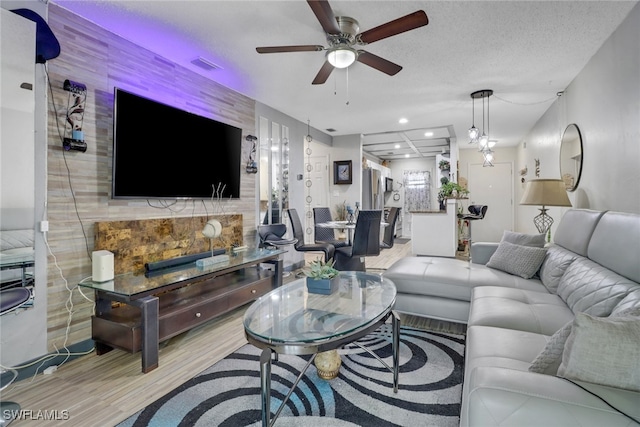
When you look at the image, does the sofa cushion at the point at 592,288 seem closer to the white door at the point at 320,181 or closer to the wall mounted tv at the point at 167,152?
the wall mounted tv at the point at 167,152

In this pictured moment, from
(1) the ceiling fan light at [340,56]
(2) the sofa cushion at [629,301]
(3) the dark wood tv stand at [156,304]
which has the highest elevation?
(1) the ceiling fan light at [340,56]

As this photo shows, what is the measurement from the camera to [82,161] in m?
2.39

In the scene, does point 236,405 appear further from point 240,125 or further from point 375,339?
point 240,125

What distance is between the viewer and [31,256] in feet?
6.77

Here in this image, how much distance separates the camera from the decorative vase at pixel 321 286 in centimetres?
209

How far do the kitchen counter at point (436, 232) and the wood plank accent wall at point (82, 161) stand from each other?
4.31 meters

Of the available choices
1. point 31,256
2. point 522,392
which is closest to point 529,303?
point 522,392

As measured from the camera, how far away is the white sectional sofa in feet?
2.89

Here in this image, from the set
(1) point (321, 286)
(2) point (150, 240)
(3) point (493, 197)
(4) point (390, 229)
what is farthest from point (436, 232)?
(2) point (150, 240)

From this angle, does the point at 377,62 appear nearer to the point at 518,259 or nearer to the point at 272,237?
the point at 518,259

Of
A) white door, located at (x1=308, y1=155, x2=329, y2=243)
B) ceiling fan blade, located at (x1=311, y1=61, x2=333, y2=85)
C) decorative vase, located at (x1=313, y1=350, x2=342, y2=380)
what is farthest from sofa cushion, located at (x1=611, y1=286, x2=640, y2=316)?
white door, located at (x1=308, y1=155, x2=329, y2=243)

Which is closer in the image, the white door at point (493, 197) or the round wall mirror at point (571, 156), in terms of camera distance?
the round wall mirror at point (571, 156)

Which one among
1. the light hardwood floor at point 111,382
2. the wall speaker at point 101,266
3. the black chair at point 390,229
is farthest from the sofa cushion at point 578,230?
the wall speaker at point 101,266

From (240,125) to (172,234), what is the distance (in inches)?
69.5
